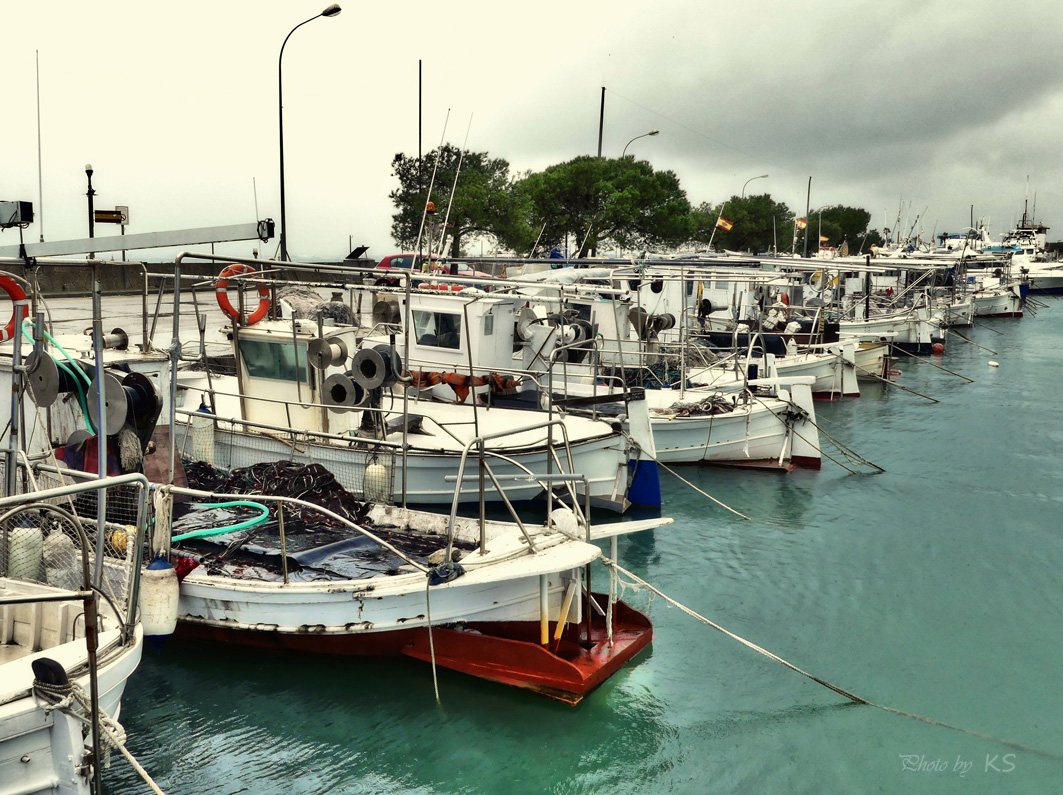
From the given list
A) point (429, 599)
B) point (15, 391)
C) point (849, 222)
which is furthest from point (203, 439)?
point (849, 222)

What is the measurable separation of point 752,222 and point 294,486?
76.3 metres

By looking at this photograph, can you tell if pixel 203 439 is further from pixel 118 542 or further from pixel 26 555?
pixel 26 555

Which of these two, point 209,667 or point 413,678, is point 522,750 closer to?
point 413,678

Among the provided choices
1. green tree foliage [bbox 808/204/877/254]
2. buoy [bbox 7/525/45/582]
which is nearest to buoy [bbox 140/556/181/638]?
buoy [bbox 7/525/45/582]

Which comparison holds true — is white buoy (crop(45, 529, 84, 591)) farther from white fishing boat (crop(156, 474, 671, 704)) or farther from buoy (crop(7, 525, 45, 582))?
white fishing boat (crop(156, 474, 671, 704))

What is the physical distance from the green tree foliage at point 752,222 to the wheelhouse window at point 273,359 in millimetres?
67757

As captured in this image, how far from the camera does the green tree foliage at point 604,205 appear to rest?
4966 centimetres

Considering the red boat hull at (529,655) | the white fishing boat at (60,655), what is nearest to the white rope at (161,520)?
the white fishing boat at (60,655)

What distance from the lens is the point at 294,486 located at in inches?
379

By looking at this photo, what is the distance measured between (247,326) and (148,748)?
6.50m

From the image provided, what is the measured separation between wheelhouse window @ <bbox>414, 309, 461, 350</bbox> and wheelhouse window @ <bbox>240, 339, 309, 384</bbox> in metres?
3.91

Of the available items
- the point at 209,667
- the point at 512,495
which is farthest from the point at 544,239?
the point at 209,667

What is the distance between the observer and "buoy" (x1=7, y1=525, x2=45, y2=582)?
699 centimetres

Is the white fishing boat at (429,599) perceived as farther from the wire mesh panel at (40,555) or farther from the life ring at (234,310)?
the life ring at (234,310)
